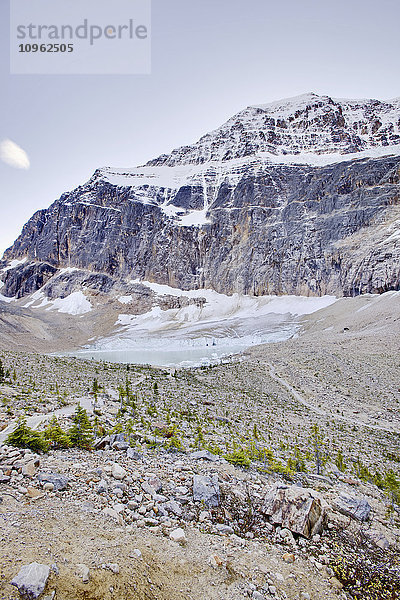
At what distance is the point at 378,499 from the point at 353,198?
93831 millimetres

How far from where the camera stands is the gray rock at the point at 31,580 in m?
2.57

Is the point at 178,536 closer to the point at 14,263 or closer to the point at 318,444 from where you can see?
the point at 318,444

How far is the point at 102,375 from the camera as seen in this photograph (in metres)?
20.2

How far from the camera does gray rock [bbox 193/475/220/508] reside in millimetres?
5117

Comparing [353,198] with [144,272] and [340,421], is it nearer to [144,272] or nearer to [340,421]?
[144,272]

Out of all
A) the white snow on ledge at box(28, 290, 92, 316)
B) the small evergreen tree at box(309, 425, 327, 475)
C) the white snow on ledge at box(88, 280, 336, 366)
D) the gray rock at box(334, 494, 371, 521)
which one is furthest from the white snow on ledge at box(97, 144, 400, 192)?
the gray rock at box(334, 494, 371, 521)

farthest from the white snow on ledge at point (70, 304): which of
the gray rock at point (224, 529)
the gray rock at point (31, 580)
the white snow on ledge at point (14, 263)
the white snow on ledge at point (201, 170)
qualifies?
the gray rock at point (31, 580)

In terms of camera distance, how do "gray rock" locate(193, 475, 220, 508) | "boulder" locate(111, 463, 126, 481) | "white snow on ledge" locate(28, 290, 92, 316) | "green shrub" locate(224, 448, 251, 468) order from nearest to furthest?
"gray rock" locate(193, 475, 220, 508)
"boulder" locate(111, 463, 126, 481)
"green shrub" locate(224, 448, 251, 468)
"white snow on ledge" locate(28, 290, 92, 316)

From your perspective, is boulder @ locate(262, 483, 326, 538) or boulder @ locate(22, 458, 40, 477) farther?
boulder @ locate(22, 458, 40, 477)

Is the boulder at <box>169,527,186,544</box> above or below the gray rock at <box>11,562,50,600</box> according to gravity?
below

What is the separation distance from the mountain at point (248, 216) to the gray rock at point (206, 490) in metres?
69.2

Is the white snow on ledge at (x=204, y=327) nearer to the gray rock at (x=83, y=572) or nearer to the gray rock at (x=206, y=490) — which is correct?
the gray rock at (x=206, y=490)

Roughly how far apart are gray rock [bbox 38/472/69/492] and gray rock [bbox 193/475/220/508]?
82.1 inches

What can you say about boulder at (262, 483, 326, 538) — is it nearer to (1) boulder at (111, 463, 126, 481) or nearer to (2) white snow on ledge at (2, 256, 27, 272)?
(1) boulder at (111, 463, 126, 481)
